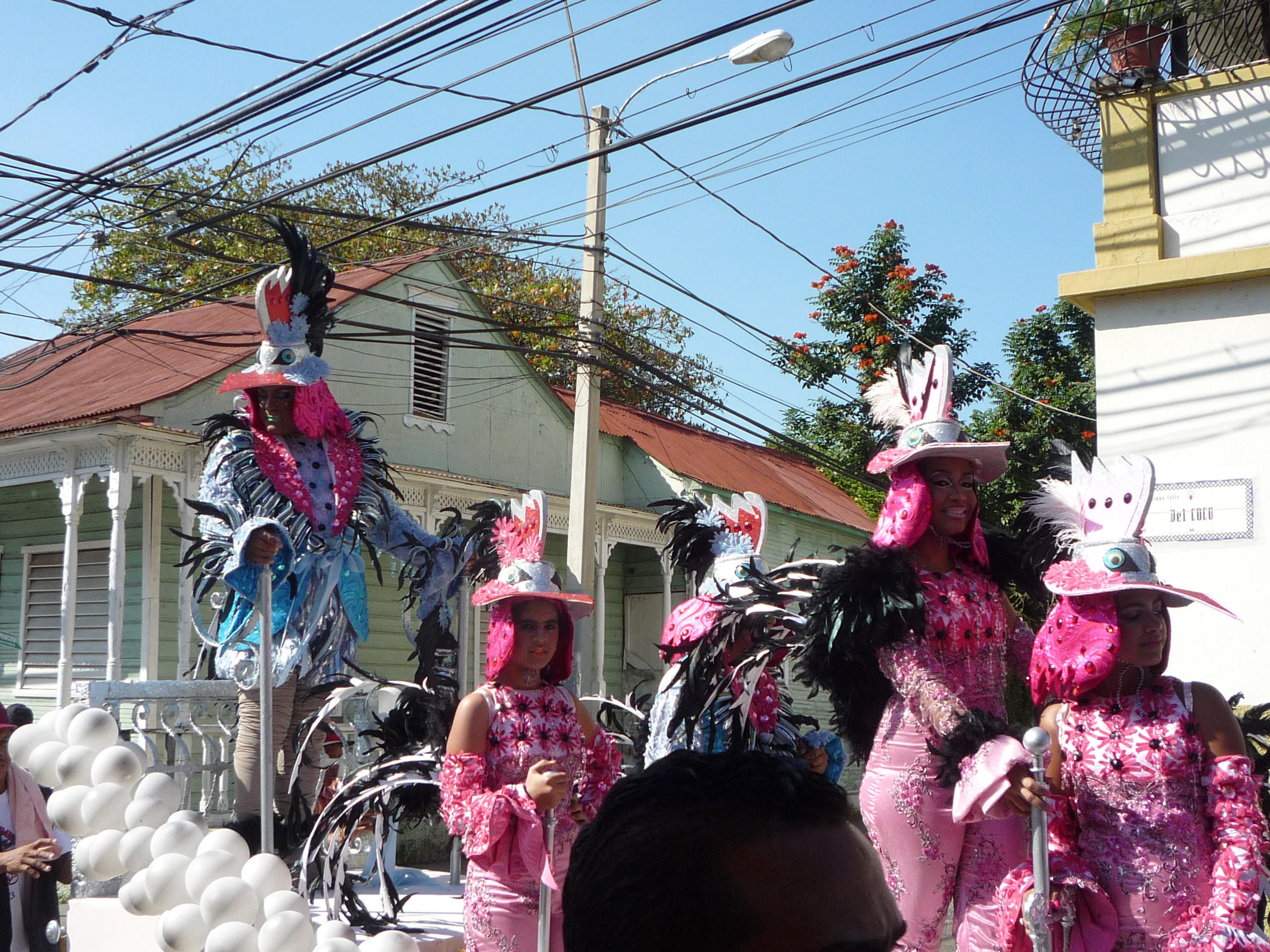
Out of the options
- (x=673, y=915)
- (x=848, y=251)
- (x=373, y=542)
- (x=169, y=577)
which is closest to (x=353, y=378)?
(x=169, y=577)

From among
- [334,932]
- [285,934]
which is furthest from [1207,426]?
[285,934]

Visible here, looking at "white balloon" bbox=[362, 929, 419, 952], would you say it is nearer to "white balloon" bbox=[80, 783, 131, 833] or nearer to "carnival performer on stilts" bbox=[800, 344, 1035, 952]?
"white balloon" bbox=[80, 783, 131, 833]

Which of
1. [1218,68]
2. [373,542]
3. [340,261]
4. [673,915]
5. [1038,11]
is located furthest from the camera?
[340,261]

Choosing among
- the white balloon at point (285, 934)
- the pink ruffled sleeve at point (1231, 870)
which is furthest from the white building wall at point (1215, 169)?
the white balloon at point (285, 934)

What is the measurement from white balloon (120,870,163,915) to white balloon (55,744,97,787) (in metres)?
0.50

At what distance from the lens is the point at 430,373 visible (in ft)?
47.8

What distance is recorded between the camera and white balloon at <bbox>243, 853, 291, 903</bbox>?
168 inches

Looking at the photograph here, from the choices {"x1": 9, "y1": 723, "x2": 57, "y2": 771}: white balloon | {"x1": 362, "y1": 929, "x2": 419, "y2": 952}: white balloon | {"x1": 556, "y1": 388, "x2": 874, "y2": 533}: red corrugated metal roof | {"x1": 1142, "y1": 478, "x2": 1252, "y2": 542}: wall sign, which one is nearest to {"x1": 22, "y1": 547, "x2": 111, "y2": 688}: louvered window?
{"x1": 556, "y1": 388, "x2": 874, "y2": 533}: red corrugated metal roof

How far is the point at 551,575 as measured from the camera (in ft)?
13.9

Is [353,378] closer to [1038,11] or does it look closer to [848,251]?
[848,251]

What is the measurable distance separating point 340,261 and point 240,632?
17261 mm

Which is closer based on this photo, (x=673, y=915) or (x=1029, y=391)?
(x=673, y=915)

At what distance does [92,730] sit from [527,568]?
1878 millimetres

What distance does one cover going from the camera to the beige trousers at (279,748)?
16.6 feet
